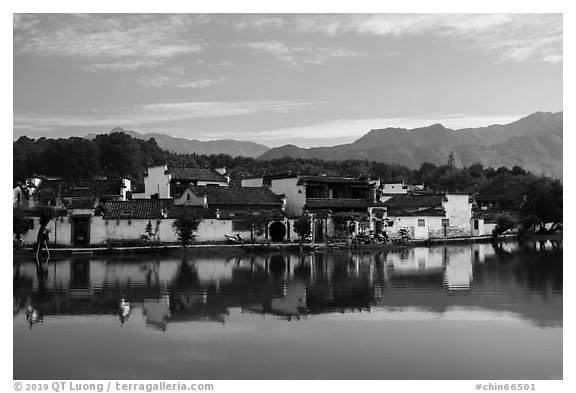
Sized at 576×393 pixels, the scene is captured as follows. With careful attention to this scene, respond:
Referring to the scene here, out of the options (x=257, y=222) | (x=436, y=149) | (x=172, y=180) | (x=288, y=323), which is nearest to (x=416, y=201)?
(x=257, y=222)

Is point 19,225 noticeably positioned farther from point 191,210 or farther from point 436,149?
point 436,149

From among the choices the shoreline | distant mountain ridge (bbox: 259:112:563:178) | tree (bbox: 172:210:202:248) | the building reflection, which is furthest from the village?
distant mountain ridge (bbox: 259:112:563:178)

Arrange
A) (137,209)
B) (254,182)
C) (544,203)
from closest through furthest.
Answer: (137,209) → (254,182) → (544,203)

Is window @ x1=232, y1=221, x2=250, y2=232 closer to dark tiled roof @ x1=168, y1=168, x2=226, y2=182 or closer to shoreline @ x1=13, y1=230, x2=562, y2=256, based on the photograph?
shoreline @ x1=13, y1=230, x2=562, y2=256

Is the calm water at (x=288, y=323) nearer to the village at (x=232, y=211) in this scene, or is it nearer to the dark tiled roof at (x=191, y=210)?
the village at (x=232, y=211)

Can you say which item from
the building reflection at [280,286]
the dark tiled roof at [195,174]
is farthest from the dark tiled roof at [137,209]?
the dark tiled roof at [195,174]
